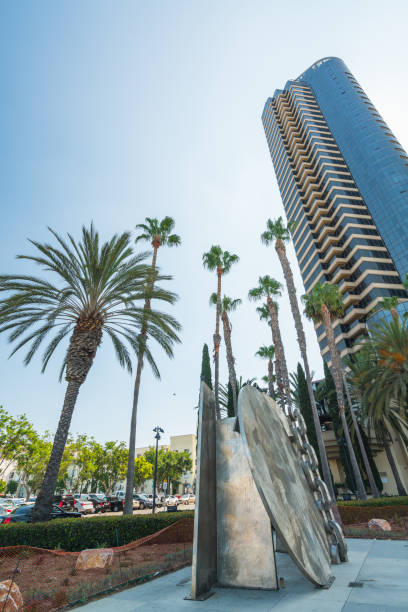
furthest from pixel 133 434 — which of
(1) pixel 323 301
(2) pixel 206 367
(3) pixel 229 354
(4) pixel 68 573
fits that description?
(1) pixel 323 301

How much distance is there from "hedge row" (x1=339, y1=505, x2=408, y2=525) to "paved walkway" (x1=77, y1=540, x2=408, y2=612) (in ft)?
28.1

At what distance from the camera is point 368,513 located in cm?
1252

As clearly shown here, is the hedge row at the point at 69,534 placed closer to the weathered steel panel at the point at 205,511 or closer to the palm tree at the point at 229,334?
the weathered steel panel at the point at 205,511

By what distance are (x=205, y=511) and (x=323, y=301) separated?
25959 millimetres

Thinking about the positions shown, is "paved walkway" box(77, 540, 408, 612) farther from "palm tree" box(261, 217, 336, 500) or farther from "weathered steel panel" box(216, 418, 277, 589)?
"palm tree" box(261, 217, 336, 500)

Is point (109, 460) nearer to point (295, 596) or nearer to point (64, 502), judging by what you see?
point (64, 502)

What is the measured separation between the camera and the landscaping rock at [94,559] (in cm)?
689

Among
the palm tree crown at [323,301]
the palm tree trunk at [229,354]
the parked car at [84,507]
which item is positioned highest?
the palm tree crown at [323,301]

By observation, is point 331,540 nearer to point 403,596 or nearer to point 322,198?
point 403,596

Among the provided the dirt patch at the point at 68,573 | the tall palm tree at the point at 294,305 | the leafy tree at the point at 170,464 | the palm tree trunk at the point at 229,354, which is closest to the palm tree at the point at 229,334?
the palm tree trunk at the point at 229,354

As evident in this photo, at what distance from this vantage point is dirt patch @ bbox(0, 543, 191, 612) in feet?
15.9

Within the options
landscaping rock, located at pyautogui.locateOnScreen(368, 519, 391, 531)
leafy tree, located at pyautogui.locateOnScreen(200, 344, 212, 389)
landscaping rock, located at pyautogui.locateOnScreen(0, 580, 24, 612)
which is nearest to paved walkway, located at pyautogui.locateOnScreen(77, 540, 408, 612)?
landscaping rock, located at pyautogui.locateOnScreen(0, 580, 24, 612)

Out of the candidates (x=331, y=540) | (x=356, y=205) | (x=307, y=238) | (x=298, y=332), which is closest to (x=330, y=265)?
(x=307, y=238)

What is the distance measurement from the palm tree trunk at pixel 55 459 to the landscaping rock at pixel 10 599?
764 centimetres
